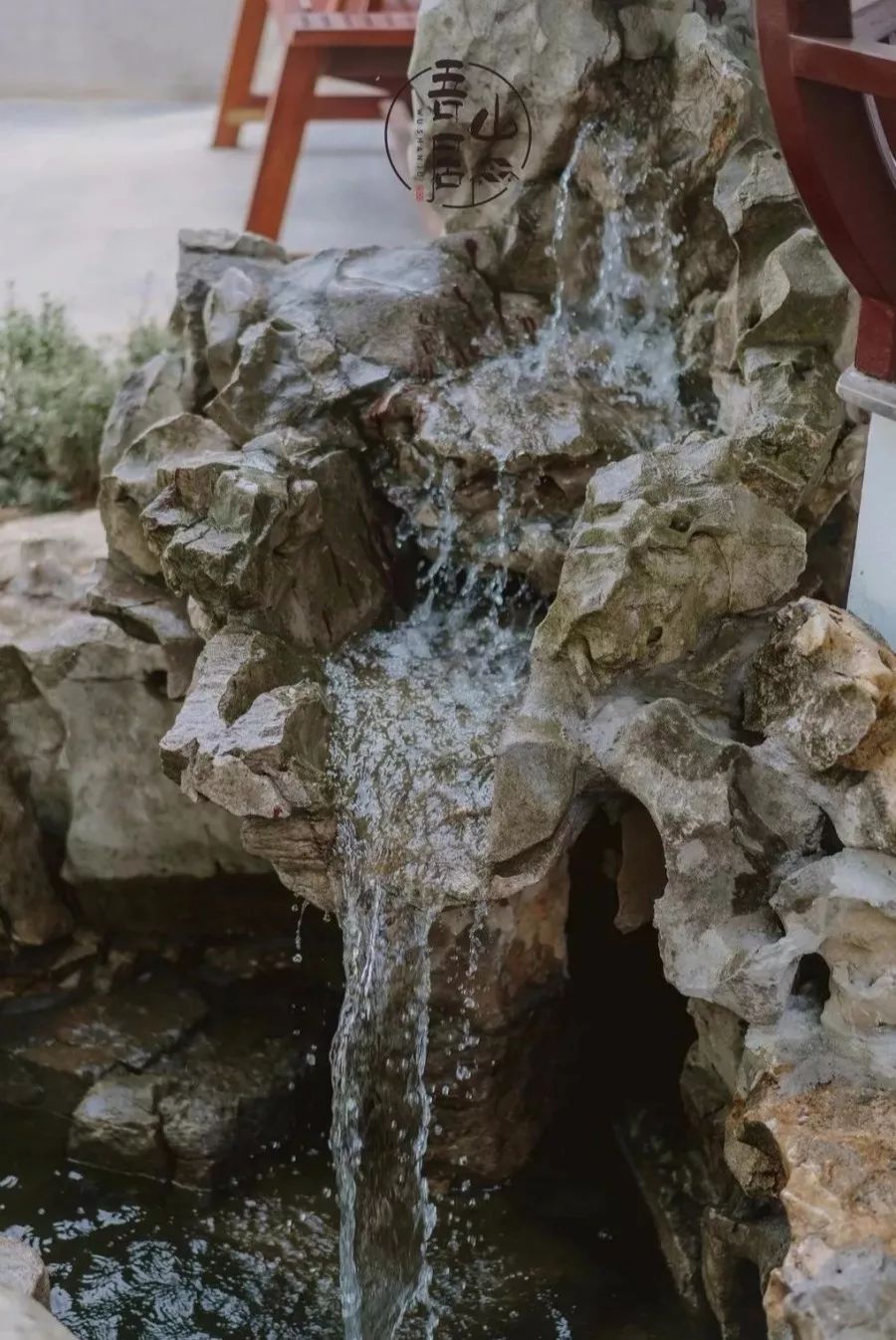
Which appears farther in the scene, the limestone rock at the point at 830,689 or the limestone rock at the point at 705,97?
the limestone rock at the point at 705,97

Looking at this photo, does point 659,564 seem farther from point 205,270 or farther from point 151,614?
point 205,270

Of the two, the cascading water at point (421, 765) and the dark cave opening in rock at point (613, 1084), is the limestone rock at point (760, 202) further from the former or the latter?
the dark cave opening in rock at point (613, 1084)

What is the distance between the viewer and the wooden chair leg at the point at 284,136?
657cm

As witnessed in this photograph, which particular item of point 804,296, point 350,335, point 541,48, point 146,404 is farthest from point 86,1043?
point 541,48

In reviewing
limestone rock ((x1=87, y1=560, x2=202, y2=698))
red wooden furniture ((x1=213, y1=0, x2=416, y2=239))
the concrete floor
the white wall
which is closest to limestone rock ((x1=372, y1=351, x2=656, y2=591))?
limestone rock ((x1=87, y1=560, x2=202, y2=698))

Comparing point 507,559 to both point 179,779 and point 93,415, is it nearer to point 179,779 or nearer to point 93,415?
point 179,779

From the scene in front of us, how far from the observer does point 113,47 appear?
10.3 metres

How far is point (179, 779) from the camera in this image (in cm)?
358

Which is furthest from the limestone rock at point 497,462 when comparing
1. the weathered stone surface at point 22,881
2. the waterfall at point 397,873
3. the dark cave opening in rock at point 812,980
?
the weathered stone surface at point 22,881

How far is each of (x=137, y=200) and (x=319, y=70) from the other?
2.66 metres

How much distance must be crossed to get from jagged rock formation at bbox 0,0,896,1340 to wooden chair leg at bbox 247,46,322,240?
196 centimetres

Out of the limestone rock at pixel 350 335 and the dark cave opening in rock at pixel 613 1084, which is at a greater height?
the limestone rock at pixel 350 335

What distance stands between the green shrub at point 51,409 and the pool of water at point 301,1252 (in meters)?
2.53

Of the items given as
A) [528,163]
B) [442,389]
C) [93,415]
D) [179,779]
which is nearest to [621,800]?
[179,779]
